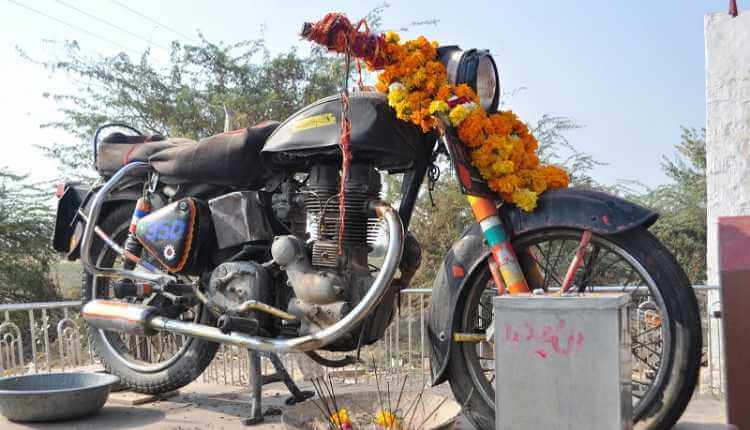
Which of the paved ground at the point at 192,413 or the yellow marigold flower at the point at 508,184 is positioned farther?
the paved ground at the point at 192,413

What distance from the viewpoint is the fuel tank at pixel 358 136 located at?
3.20 m

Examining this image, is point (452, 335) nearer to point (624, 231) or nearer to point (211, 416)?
point (624, 231)

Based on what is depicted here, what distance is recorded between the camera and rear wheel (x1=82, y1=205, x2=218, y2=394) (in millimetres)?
3998

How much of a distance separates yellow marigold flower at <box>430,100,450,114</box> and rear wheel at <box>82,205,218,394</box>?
1.79 metres

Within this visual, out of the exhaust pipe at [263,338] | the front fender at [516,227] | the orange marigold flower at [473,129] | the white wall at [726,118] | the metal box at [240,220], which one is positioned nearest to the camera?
Result: the front fender at [516,227]

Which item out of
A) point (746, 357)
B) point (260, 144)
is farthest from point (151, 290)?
point (746, 357)

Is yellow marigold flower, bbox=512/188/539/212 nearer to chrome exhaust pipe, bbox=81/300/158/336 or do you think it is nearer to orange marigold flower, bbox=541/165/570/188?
orange marigold flower, bbox=541/165/570/188

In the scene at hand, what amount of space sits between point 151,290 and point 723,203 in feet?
18.2

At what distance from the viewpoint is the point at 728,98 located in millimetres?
6910

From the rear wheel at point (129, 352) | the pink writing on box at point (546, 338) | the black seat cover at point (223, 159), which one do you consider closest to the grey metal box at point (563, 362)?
the pink writing on box at point (546, 338)

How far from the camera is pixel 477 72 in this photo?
3.21 m

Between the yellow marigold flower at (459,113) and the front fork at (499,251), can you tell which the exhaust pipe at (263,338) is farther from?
the yellow marigold flower at (459,113)

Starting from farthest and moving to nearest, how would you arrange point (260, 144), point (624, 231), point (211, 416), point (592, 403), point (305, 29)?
point (211, 416) → point (260, 144) → point (305, 29) → point (624, 231) → point (592, 403)

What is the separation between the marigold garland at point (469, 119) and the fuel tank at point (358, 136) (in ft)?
0.28
